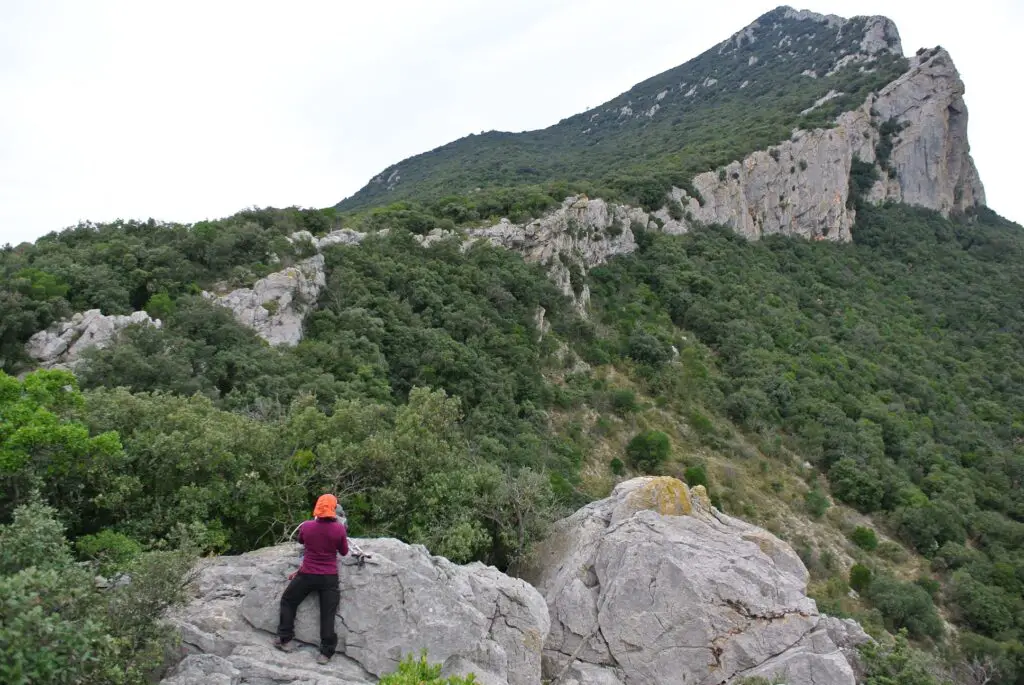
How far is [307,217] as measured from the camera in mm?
34219

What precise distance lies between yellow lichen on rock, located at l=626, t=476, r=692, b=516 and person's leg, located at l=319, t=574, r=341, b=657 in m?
8.79

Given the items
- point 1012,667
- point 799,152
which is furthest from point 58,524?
point 799,152

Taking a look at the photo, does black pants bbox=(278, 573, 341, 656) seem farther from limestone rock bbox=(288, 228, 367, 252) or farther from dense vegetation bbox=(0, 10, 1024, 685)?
limestone rock bbox=(288, 228, 367, 252)

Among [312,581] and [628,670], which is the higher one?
[312,581]

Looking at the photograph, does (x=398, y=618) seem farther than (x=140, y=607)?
Yes

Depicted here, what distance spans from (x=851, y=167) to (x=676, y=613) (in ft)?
241

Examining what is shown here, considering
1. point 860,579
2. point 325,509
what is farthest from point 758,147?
point 325,509

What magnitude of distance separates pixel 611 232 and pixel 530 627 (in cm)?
3756

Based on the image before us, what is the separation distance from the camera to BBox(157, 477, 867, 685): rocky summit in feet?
26.1

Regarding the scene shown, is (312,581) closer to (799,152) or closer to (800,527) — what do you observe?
(800,527)

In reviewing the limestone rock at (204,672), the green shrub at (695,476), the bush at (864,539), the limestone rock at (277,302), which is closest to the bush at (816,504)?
the bush at (864,539)

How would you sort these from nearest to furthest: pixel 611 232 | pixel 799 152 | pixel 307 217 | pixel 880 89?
pixel 307 217 < pixel 611 232 < pixel 799 152 < pixel 880 89

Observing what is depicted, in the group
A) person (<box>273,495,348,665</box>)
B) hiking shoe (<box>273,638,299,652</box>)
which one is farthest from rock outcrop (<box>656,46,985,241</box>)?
hiking shoe (<box>273,638,299,652</box>)

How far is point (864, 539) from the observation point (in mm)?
27906
